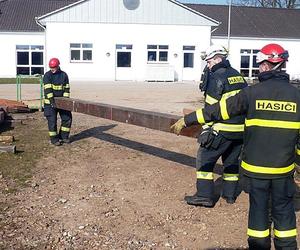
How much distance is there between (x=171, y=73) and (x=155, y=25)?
135 inches

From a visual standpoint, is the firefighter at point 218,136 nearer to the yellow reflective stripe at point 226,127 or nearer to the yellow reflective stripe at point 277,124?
the yellow reflective stripe at point 226,127

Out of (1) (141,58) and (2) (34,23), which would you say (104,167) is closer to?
(1) (141,58)

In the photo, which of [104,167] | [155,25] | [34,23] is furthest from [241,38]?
[104,167]

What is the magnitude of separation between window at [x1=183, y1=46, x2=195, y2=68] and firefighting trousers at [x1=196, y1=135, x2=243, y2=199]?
27.3m

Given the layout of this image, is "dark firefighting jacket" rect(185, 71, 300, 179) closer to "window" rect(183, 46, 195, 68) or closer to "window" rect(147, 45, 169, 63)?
"window" rect(147, 45, 169, 63)

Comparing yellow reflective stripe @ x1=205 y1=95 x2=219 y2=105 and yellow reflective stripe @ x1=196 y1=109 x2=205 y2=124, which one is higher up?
yellow reflective stripe @ x1=205 y1=95 x2=219 y2=105

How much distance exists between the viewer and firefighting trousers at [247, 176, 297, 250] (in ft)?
12.6

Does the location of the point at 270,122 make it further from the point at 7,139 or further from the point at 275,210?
the point at 7,139

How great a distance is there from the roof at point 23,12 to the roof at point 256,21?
1190 centimetres

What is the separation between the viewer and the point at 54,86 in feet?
29.6

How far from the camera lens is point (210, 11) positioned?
38938 millimetres

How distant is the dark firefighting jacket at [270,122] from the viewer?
3693 mm

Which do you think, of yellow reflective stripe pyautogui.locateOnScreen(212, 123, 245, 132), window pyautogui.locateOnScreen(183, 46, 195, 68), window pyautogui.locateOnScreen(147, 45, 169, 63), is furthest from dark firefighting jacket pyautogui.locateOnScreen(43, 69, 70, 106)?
window pyautogui.locateOnScreen(183, 46, 195, 68)

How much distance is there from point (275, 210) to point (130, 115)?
118 inches
